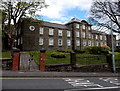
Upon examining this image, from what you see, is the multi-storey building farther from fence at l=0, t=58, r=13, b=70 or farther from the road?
the road

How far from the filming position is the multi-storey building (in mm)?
29969

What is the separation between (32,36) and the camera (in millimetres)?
30375

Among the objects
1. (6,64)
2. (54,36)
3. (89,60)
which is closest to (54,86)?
(6,64)

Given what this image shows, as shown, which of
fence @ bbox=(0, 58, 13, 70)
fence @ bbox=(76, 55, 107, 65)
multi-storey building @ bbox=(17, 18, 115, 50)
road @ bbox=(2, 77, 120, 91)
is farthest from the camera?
multi-storey building @ bbox=(17, 18, 115, 50)

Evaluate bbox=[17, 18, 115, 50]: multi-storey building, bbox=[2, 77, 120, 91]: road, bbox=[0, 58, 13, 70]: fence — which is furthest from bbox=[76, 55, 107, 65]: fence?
bbox=[17, 18, 115, 50]: multi-storey building

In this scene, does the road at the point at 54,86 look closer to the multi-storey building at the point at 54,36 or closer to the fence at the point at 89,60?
the fence at the point at 89,60

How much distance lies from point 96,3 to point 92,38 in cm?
2272

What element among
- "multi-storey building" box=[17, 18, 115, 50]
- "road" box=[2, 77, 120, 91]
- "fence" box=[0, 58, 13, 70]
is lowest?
"road" box=[2, 77, 120, 91]

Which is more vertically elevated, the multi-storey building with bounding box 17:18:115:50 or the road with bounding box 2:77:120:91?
the multi-storey building with bounding box 17:18:115:50

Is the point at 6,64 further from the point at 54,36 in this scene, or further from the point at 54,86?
the point at 54,36

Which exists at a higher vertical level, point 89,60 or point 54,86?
point 89,60

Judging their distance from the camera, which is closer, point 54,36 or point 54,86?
point 54,86

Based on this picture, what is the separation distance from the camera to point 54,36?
34.0m

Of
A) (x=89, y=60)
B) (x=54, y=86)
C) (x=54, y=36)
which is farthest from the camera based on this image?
(x=54, y=36)
